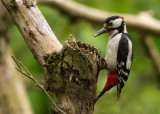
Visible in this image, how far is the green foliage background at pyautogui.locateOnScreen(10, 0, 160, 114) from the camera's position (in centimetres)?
805

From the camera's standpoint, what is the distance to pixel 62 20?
891 centimetres

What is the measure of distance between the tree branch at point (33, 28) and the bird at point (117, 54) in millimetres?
1208

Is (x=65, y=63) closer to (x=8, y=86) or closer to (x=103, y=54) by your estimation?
(x=8, y=86)

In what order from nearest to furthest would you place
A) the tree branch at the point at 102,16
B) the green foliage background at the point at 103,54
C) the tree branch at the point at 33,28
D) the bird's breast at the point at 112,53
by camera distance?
the tree branch at the point at 33,28, the bird's breast at the point at 112,53, the green foliage background at the point at 103,54, the tree branch at the point at 102,16

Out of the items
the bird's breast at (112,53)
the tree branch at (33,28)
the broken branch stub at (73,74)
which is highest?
the tree branch at (33,28)

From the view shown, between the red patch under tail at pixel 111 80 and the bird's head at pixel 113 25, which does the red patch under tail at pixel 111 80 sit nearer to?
the red patch under tail at pixel 111 80

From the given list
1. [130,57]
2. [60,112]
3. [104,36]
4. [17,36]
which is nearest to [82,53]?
[60,112]

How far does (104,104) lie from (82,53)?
4767mm

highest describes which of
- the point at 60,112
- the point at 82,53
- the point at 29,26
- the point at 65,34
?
the point at 65,34

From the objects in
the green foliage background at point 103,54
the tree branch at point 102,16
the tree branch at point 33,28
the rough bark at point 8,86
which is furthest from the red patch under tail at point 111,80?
the tree branch at point 102,16

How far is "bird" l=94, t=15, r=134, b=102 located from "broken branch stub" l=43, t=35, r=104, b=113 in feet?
4.06

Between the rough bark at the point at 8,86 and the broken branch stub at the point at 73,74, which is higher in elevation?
the rough bark at the point at 8,86

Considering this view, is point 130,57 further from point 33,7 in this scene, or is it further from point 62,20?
point 62,20

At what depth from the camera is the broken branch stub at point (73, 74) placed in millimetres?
3561
